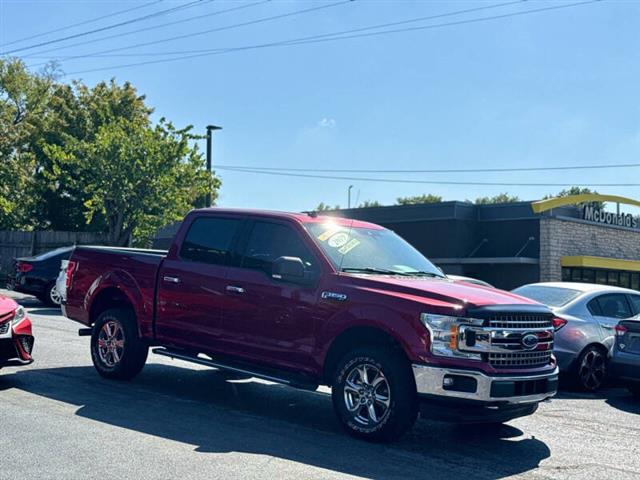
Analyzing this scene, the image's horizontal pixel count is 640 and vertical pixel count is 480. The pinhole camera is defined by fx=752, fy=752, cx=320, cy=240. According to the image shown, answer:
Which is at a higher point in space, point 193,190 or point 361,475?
point 193,190

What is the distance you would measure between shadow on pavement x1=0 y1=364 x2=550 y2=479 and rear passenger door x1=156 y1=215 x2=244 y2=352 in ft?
2.45

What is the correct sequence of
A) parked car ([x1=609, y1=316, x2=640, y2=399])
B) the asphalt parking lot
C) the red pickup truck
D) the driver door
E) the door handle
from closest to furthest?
the asphalt parking lot, the red pickup truck, the driver door, the door handle, parked car ([x1=609, y1=316, x2=640, y2=399])

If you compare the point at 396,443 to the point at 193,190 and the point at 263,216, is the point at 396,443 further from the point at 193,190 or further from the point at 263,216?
the point at 193,190

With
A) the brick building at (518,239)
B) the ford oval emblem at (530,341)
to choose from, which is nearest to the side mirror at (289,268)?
the ford oval emblem at (530,341)

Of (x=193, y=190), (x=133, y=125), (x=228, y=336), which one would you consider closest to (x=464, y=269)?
(x=193, y=190)

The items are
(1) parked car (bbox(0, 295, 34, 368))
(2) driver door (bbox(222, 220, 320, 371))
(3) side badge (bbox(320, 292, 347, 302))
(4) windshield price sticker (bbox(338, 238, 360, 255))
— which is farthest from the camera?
(1) parked car (bbox(0, 295, 34, 368))

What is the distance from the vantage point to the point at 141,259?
9055mm

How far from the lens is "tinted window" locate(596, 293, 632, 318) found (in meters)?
11.2

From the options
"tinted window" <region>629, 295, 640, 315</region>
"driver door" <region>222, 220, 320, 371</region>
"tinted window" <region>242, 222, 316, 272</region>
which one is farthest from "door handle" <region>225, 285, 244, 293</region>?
"tinted window" <region>629, 295, 640, 315</region>

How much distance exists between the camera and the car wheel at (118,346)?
9023 mm

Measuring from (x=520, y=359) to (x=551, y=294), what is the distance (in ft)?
15.6

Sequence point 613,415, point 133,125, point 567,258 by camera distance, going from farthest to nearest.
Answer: point 133,125 < point 567,258 < point 613,415

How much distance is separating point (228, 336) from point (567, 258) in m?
19.7

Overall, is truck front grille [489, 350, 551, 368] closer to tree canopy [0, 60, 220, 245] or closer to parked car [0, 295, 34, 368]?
parked car [0, 295, 34, 368]
